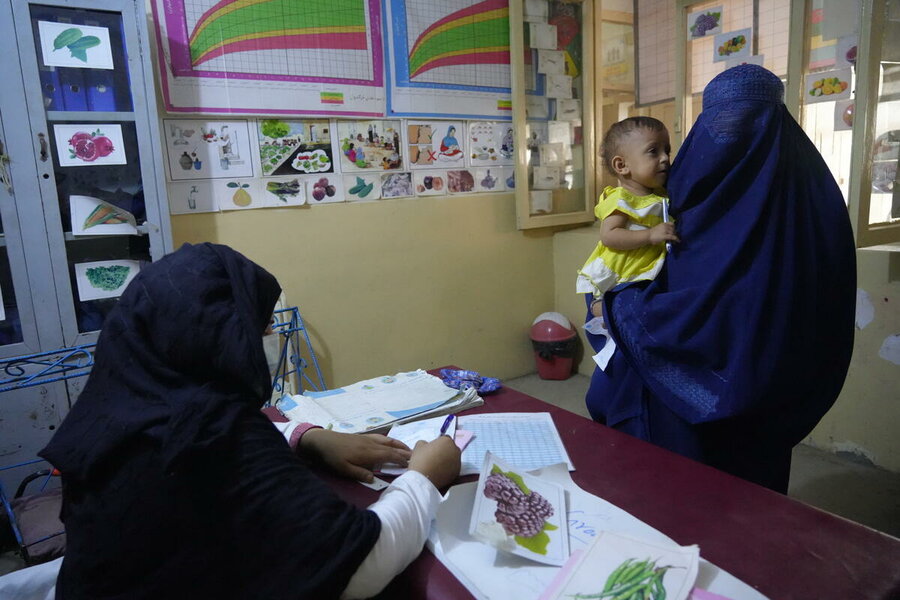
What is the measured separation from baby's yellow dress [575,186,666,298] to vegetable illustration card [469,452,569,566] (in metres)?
0.78

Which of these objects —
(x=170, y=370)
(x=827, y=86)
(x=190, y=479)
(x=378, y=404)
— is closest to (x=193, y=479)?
(x=190, y=479)

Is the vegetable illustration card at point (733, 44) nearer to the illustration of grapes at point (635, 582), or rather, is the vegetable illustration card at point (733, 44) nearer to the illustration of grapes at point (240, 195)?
the illustration of grapes at point (240, 195)

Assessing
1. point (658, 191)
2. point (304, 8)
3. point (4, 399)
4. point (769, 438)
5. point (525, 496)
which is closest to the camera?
point (525, 496)

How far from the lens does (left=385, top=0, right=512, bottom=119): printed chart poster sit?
308cm

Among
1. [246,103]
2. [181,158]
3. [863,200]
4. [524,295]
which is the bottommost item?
[524,295]

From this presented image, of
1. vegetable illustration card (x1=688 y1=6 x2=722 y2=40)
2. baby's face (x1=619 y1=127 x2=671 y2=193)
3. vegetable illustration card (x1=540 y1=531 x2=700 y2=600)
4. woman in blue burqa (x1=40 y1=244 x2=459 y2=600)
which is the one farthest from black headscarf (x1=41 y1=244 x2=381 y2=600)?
vegetable illustration card (x1=688 y1=6 x2=722 y2=40)

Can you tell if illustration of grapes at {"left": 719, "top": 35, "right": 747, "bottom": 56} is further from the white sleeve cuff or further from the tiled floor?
the white sleeve cuff

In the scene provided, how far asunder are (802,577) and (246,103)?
2.71 metres

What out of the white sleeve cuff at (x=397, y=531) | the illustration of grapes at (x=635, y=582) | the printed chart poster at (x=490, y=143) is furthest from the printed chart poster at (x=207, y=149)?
the illustration of grapes at (x=635, y=582)

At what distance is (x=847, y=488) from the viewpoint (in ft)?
7.66

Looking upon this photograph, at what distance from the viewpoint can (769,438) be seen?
4.00 ft

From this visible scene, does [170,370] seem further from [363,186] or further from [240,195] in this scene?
[363,186]

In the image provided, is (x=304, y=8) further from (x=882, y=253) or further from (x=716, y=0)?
(x=882, y=253)

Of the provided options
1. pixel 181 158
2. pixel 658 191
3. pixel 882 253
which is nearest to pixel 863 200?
pixel 882 253
